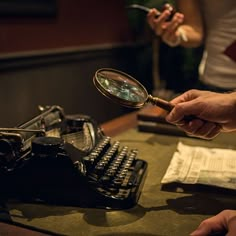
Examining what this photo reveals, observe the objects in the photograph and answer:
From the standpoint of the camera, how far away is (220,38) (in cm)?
170

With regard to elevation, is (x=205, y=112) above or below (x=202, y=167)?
above

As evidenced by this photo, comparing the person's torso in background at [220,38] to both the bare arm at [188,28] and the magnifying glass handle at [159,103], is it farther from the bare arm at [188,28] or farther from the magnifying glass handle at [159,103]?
the magnifying glass handle at [159,103]

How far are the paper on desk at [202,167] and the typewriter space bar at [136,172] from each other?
0.23 ft

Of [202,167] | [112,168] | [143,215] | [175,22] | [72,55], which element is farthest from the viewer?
[72,55]

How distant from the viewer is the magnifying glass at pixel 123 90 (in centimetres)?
92

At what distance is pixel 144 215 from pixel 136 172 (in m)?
0.20

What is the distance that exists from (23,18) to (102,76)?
175 cm

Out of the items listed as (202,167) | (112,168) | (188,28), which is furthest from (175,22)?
(112,168)

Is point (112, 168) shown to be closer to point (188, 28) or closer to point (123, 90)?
point (123, 90)

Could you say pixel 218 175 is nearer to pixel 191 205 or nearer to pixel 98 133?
pixel 191 205

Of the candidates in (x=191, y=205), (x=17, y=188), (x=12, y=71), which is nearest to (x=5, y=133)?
(x=17, y=188)

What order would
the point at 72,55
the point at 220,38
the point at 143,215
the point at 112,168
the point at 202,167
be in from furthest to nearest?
the point at 72,55 < the point at 220,38 < the point at 202,167 < the point at 112,168 < the point at 143,215

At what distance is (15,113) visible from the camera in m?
2.57

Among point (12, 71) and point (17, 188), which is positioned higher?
point (17, 188)
